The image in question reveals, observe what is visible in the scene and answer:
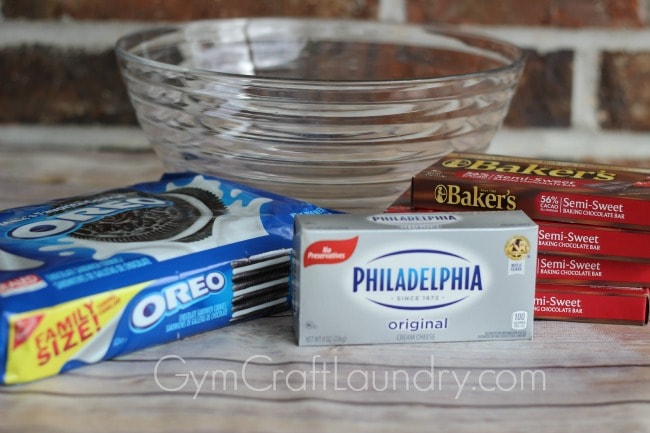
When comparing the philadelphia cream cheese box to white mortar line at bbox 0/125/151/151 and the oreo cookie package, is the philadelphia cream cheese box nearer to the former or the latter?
the oreo cookie package

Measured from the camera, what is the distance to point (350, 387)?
0.58 metres

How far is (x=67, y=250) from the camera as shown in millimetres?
624

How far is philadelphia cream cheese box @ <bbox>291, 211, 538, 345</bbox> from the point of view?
2.02 ft

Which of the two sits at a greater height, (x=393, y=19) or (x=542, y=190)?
(x=393, y=19)

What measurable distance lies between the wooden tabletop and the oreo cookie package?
0.6 inches

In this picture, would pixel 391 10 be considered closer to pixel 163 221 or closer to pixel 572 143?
pixel 572 143

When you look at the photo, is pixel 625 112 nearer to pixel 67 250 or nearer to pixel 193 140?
pixel 193 140

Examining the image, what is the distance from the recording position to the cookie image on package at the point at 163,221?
66cm

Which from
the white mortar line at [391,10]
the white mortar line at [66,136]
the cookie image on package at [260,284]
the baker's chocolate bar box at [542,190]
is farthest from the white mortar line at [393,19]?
the cookie image on package at [260,284]

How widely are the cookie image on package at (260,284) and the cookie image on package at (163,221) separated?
38 millimetres

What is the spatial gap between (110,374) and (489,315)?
0.83 feet

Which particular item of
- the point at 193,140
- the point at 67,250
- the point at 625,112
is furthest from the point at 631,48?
the point at 67,250

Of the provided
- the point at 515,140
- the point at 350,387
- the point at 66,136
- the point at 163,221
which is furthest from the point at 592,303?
the point at 66,136

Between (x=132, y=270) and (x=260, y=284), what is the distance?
0.10 metres
